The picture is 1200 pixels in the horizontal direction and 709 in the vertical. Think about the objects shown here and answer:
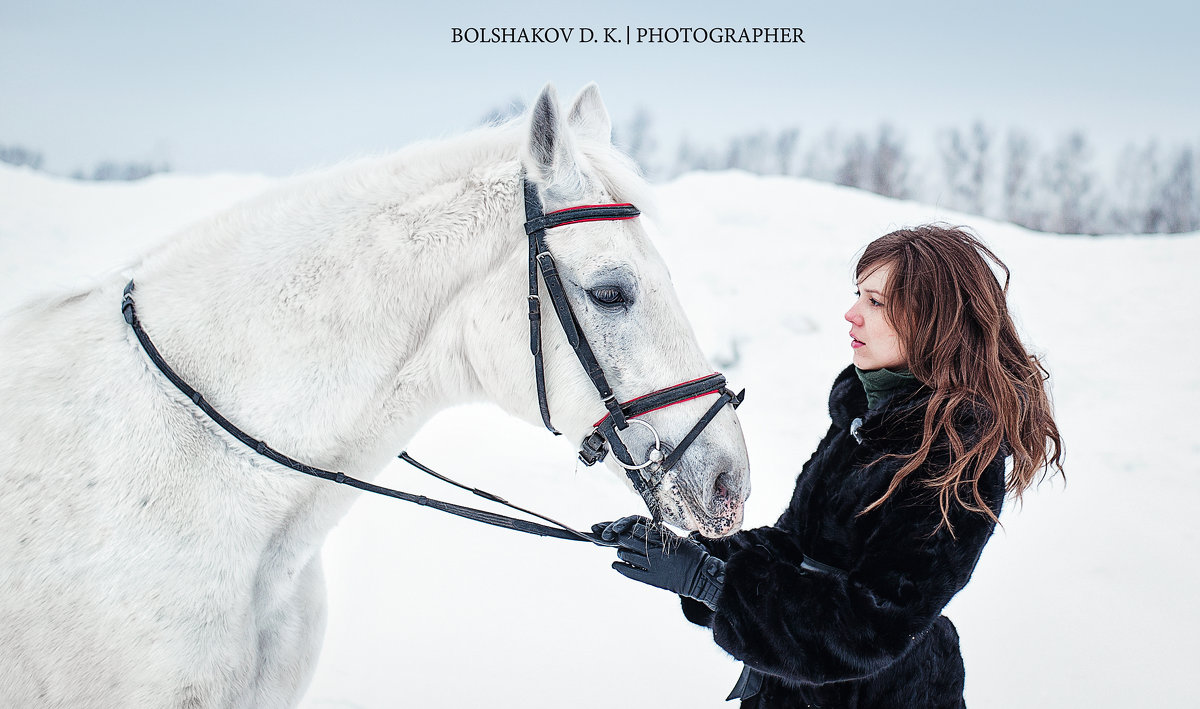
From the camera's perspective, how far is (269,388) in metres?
1.58

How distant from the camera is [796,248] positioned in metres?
8.61

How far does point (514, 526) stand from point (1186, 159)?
66.2 feet

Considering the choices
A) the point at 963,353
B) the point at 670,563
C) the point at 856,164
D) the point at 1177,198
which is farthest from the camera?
the point at 856,164

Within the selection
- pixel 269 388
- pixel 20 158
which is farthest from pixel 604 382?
pixel 20 158

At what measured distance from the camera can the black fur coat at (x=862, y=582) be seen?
1.37 m

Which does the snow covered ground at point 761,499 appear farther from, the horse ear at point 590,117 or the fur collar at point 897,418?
the fur collar at point 897,418

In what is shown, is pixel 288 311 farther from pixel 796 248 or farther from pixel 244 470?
pixel 796 248

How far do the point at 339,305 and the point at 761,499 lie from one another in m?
4.41

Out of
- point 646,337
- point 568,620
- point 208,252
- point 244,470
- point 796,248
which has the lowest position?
point 568,620

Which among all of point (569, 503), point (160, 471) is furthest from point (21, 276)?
point (160, 471)

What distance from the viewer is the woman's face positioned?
167 centimetres

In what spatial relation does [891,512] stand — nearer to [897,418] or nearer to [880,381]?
[897,418]

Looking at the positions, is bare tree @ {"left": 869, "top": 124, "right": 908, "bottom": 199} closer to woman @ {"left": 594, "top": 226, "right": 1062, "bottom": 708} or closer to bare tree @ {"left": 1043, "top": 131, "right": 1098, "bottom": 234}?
bare tree @ {"left": 1043, "top": 131, "right": 1098, "bottom": 234}

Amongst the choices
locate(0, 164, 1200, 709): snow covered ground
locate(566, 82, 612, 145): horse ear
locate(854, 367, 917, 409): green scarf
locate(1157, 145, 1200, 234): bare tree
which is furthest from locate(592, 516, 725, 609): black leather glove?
locate(1157, 145, 1200, 234): bare tree
